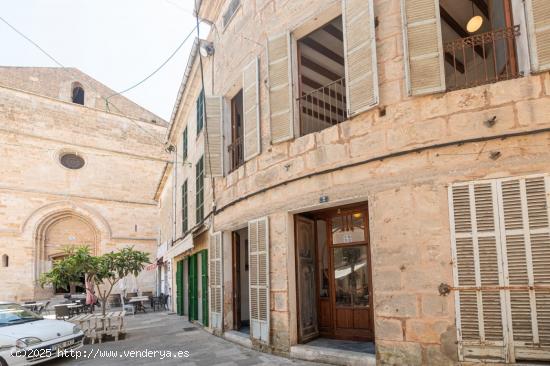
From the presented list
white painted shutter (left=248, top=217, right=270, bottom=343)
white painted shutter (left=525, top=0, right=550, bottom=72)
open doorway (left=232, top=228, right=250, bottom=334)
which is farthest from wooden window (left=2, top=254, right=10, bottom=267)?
white painted shutter (left=525, top=0, right=550, bottom=72)

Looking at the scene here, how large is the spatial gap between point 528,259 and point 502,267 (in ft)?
0.91

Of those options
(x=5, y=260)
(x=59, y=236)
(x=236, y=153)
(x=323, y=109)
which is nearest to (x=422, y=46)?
(x=323, y=109)

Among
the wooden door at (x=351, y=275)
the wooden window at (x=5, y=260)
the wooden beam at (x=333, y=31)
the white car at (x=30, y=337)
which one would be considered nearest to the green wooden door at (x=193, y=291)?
the white car at (x=30, y=337)

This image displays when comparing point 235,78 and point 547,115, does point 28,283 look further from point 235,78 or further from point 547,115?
point 547,115

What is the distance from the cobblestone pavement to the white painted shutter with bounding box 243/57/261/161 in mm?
3676

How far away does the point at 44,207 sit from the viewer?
82.1ft

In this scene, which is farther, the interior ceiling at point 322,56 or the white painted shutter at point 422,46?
the interior ceiling at point 322,56

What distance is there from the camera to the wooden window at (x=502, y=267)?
451cm

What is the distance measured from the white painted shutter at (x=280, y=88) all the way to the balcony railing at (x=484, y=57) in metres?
2.60

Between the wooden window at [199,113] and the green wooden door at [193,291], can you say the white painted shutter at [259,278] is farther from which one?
the wooden window at [199,113]

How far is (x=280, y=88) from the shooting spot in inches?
290

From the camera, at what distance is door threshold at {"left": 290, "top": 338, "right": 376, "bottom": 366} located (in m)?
5.79

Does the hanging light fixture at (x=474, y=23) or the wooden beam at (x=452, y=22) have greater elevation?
the wooden beam at (x=452, y=22)

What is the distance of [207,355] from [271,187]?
3279mm
